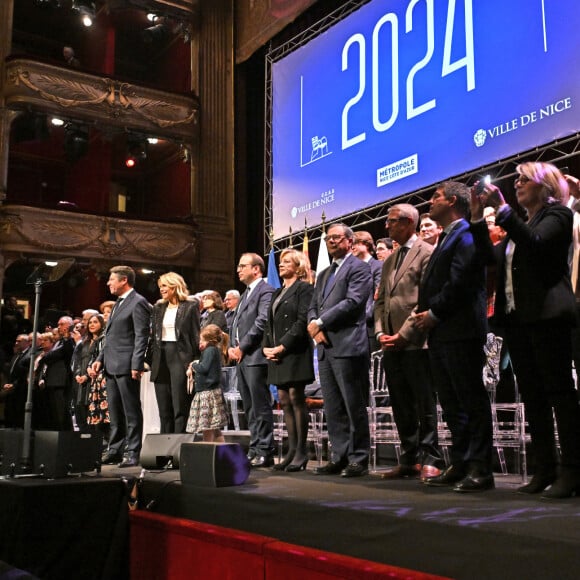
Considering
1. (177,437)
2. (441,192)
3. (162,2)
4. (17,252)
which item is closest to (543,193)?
(441,192)

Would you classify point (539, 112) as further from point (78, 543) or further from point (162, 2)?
point (162, 2)

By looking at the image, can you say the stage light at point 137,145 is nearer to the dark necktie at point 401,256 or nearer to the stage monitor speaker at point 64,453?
the stage monitor speaker at point 64,453

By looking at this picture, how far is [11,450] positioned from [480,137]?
4.80 m

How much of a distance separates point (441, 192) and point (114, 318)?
2.83 m

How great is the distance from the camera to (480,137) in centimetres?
644

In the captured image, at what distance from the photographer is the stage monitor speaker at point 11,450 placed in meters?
3.91

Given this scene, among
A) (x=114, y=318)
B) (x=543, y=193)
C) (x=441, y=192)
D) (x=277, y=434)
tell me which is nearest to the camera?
(x=543, y=193)

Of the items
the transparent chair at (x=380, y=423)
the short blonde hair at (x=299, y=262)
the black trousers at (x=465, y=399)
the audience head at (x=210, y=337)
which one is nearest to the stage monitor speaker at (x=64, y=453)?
the audience head at (x=210, y=337)

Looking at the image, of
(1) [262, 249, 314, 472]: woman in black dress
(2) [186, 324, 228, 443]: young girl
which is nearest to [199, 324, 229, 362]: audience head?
(2) [186, 324, 228, 443]: young girl

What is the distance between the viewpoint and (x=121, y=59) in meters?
15.5

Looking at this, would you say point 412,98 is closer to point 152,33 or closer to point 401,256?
point 401,256

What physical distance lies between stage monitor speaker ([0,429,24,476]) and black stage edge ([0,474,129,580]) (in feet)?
1.74

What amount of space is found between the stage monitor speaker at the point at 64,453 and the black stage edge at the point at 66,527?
212mm

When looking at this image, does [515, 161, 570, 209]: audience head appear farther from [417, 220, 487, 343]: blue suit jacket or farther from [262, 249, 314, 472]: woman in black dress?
[262, 249, 314, 472]: woman in black dress
